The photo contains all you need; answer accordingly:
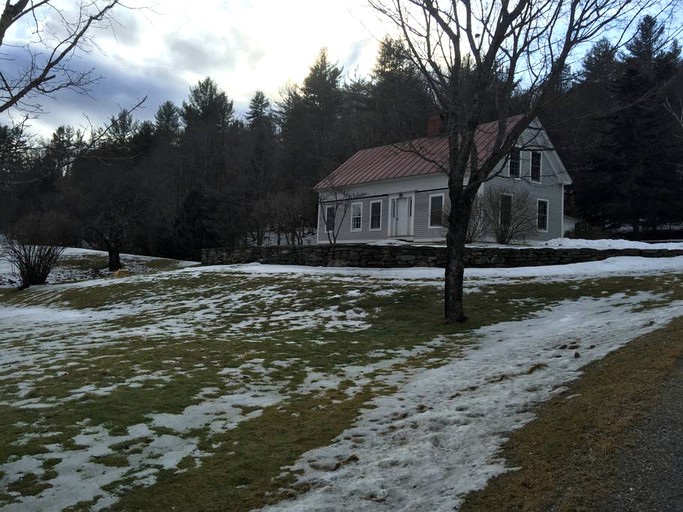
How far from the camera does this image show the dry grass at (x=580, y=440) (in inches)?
117

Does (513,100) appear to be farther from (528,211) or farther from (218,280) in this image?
(528,211)

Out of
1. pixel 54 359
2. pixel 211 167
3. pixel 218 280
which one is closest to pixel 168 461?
pixel 54 359

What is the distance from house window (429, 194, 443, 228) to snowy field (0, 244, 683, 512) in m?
13.0

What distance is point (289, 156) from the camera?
47.8m

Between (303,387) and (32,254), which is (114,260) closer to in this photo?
(32,254)

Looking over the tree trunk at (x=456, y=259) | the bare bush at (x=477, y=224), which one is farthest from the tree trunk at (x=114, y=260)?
the tree trunk at (x=456, y=259)

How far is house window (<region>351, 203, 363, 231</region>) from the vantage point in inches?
1217

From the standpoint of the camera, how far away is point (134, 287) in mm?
17094

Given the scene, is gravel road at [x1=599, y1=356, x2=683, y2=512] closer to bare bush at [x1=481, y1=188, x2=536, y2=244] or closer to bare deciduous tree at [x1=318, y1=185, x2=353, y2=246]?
bare bush at [x1=481, y1=188, x2=536, y2=244]

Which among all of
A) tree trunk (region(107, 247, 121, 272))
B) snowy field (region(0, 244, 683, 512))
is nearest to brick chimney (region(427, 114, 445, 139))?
snowy field (region(0, 244, 683, 512))

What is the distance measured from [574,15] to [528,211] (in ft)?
47.0

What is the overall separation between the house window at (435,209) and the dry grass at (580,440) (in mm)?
21045

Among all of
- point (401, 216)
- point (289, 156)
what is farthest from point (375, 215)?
point (289, 156)

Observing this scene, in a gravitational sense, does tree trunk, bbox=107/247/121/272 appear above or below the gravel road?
above
